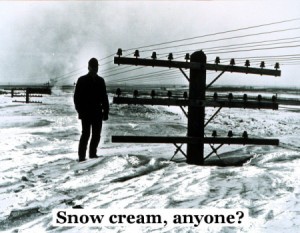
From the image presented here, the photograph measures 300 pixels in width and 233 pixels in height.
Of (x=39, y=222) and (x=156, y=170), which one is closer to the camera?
(x=39, y=222)

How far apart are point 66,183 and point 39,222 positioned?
3.80 ft

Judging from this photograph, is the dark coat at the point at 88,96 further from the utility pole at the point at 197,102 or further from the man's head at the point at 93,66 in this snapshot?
the utility pole at the point at 197,102

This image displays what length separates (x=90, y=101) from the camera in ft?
19.2

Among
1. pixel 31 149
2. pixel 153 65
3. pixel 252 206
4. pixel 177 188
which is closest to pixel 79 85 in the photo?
pixel 153 65

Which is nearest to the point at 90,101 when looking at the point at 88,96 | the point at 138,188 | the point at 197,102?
the point at 88,96

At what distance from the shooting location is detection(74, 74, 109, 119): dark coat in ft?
19.1

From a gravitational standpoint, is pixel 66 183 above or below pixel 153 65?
below

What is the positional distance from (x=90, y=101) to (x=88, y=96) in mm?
100

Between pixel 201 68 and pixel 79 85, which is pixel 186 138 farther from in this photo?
pixel 79 85

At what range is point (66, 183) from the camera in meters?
4.23

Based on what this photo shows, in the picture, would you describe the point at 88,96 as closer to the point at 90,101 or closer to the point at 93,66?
the point at 90,101

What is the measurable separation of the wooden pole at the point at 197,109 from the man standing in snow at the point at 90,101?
5.61 ft
